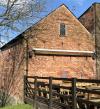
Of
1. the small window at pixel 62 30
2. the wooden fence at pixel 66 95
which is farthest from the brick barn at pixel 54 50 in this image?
the wooden fence at pixel 66 95

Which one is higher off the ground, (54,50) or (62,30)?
(62,30)

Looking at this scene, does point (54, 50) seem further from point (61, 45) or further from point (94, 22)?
point (94, 22)

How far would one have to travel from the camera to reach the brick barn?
77.8ft

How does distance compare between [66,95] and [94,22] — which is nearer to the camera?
[66,95]

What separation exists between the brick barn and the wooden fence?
6.82ft

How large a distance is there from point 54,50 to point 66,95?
37.7 ft

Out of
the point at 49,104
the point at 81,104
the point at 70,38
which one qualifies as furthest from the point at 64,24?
the point at 81,104

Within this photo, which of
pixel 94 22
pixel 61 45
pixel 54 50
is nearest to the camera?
pixel 54 50

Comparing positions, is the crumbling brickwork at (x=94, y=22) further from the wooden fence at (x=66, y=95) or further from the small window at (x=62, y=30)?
the wooden fence at (x=66, y=95)

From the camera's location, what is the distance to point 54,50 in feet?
80.4

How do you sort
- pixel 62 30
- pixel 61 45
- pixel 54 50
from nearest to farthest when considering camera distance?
1. pixel 54 50
2. pixel 61 45
3. pixel 62 30

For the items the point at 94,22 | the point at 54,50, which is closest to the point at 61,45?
the point at 54,50

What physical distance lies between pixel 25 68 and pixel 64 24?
460 cm

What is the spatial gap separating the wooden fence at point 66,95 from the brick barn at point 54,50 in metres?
2.08
